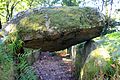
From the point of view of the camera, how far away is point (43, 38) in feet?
17.8

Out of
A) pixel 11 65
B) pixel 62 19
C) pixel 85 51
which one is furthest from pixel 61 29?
pixel 11 65

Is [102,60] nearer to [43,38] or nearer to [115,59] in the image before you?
[115,59]

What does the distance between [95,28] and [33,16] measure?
1549mm

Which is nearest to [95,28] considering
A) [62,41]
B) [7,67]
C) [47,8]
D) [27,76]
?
[62,41]

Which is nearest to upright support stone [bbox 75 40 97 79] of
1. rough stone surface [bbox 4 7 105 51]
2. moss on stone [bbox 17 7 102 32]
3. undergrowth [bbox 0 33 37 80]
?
rough stone surface [bbox 4 7 105 51]

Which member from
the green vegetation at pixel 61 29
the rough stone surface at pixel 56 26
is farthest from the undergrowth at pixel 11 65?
the rough stone surface at pixel 56 26

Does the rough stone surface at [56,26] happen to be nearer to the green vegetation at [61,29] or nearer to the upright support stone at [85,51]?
the green vegetation at [61,29]

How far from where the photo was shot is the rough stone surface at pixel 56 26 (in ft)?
17.6

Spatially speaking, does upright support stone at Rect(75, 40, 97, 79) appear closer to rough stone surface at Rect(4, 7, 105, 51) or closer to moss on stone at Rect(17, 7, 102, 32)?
rough stone surface at Rect(4, 7, 105, 51)

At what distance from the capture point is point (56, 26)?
534cm

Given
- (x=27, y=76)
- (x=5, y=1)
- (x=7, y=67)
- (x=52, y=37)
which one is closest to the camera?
(x=7, y=67)

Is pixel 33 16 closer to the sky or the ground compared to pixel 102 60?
closer to the sky

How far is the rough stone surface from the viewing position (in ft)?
17.6

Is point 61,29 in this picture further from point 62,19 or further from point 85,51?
point 85,51
